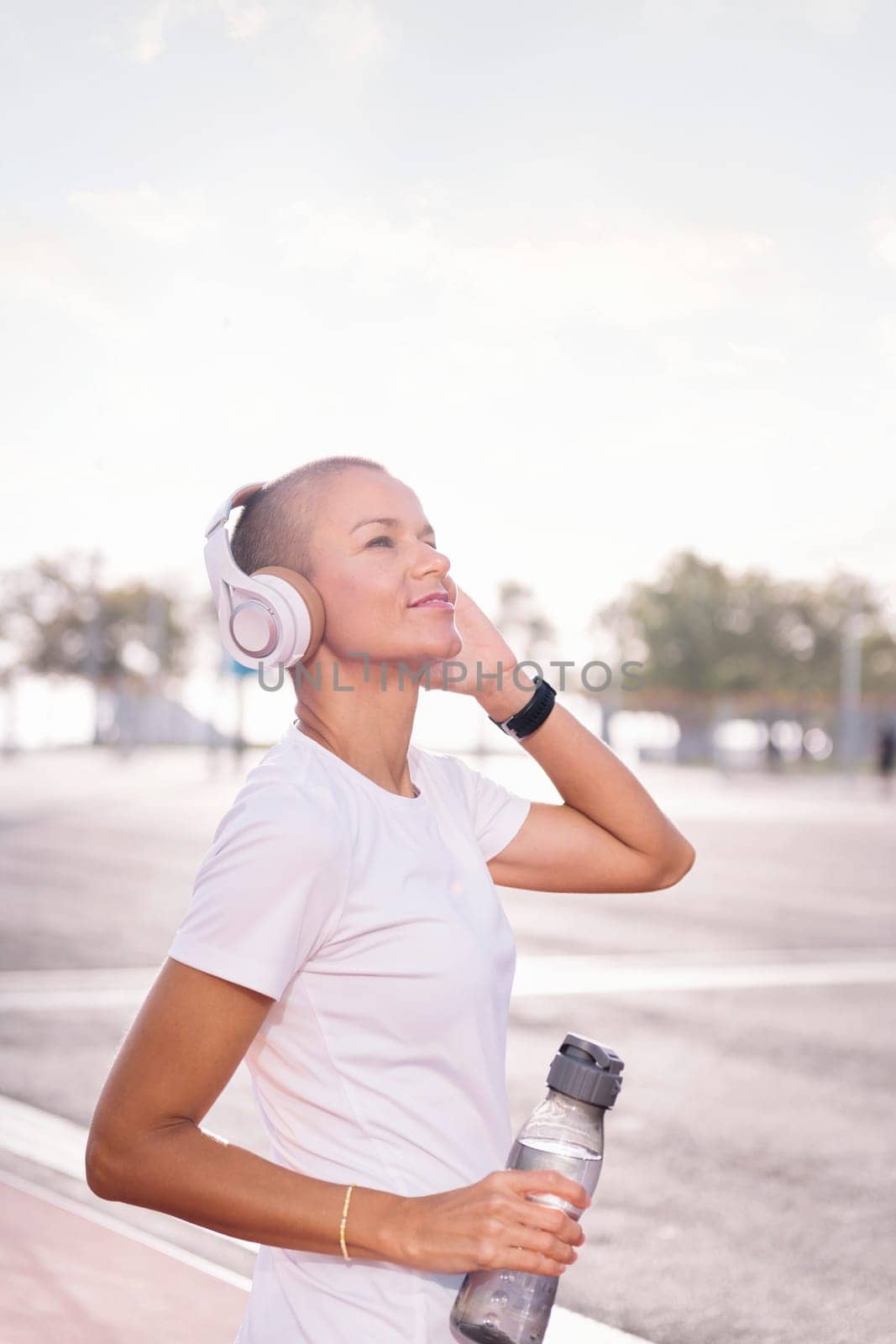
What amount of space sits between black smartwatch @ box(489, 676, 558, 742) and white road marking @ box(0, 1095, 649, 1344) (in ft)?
4.96

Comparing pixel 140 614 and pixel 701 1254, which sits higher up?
pixel 140 614

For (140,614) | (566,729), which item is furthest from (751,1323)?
(140,614)

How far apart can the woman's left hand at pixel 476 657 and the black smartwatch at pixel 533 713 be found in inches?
2.0

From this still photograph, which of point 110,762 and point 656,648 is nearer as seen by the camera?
point 110,762

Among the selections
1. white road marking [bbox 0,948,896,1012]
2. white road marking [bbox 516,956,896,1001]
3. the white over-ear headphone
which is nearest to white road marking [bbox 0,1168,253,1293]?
the white over-ear headphone

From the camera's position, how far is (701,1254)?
4832 millimetres

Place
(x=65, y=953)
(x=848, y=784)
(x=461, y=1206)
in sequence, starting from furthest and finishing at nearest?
1. (x=848, y=784)
2. (x=65, y=953)
3. (x=461, y=1206)

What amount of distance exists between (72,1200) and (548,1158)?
359cm

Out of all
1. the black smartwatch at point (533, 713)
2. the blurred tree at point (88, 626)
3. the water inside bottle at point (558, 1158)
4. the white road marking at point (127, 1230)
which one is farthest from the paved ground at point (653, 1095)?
the blurred tree at point (88, 626)

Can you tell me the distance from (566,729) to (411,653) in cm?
52

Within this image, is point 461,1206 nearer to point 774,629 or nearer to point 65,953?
point 65,953

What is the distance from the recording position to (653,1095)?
6.75m

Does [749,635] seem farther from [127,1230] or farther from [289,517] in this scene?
[289,517]

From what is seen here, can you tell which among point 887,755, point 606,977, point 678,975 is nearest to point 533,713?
point 606,977
